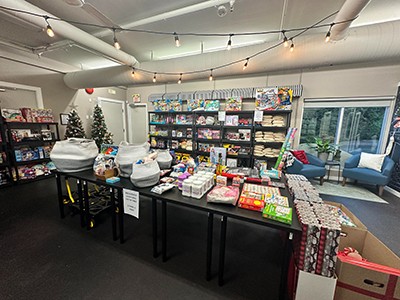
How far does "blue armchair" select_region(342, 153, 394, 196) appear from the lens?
3253 mm

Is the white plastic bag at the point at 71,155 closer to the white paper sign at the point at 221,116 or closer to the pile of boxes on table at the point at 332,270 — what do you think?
the pile of boxes on table at the point at 332,270

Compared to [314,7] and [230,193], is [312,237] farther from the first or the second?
[314,7]

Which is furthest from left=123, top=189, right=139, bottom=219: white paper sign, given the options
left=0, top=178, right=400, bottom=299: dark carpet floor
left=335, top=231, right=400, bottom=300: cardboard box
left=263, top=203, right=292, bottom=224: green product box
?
left=335, top=231, right=400, bottom=300: cardboard box

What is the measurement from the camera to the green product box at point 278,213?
107 cm

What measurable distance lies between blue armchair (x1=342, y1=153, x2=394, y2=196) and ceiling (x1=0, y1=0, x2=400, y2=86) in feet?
8.61

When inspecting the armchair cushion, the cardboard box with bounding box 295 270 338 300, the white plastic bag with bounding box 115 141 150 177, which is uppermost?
the white plastic bag with bounding box 115 141 150 177

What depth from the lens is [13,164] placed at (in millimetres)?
3539

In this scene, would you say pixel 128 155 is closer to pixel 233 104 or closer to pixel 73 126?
pixel 233 104

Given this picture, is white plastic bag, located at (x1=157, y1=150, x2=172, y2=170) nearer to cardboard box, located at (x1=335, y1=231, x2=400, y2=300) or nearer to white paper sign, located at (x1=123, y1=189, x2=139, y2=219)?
Result: white paper sign, located at (x1=123, y1=189, x2=139, y2=219)

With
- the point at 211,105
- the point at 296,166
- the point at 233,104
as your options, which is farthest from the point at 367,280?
the point at 211,105

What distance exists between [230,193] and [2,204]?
12.8ft

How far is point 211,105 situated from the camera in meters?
4.32

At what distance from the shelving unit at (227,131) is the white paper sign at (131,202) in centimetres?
307

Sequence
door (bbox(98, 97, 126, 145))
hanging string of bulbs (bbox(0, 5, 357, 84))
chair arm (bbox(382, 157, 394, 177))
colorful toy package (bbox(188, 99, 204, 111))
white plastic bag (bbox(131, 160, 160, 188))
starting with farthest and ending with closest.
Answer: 1. door (bbox(98, 97, 126, 145))
2. colorful toy package (bbox(188, 99, 204, 111))
3. chair arm (bbox(382, 157, 394, 177))
4. hanging string of bulbs (bbox(0, 5, 357, 84))
5. white plastic bag (bbox(131, 160, 160, 188))
